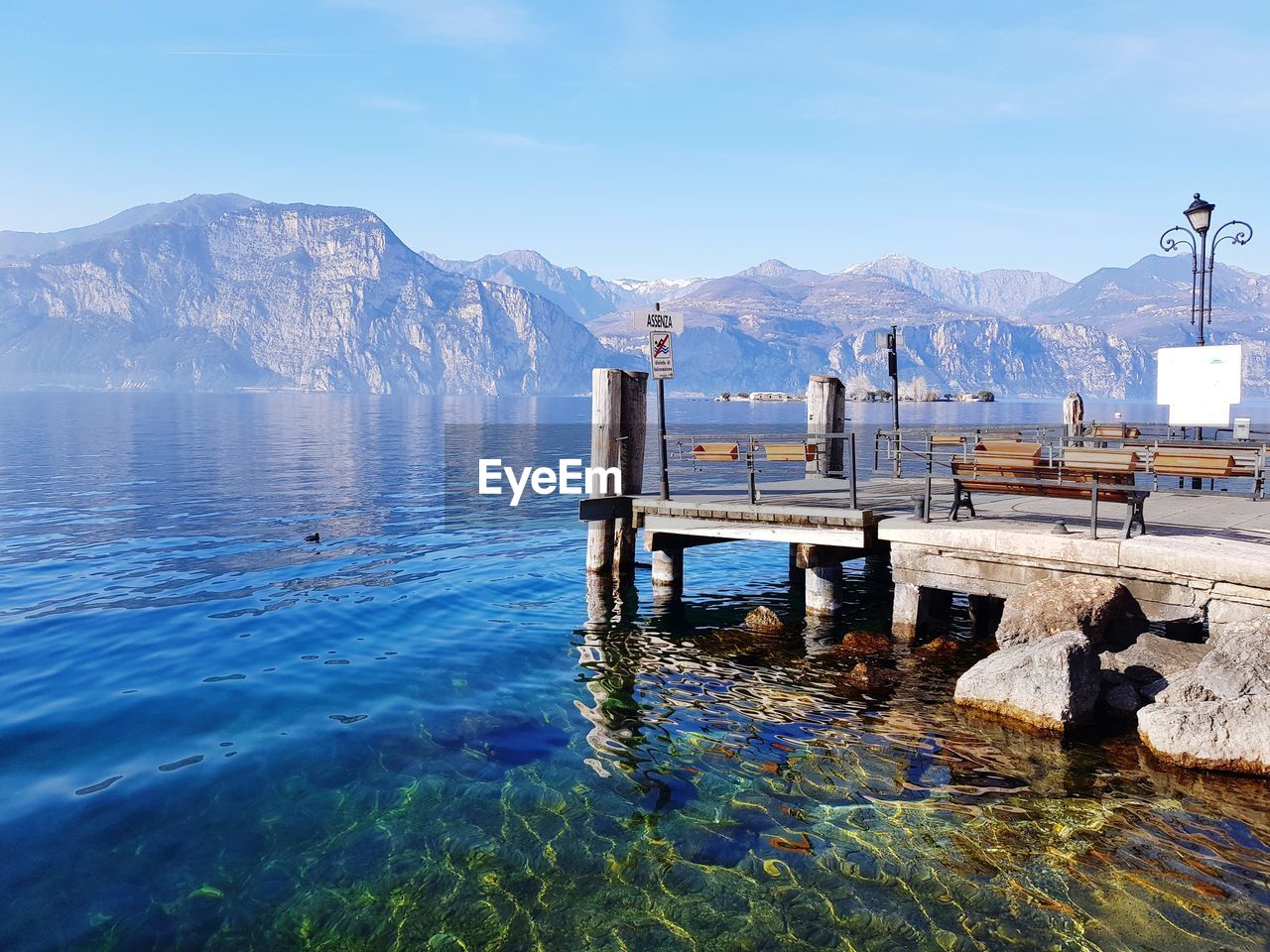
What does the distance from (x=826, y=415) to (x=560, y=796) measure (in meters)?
12.8

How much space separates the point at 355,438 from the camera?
269 ft

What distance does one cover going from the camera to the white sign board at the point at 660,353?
15320 mm

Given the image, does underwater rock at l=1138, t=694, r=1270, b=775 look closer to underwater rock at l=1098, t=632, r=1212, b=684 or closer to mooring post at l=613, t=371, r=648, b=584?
underwater rock at l=1098, t=632, r=1212, b=684

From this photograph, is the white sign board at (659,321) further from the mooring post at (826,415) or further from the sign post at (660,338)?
the mooring post at (826,415)

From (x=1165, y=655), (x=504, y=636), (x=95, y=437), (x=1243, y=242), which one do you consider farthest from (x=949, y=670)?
(x=95, y=437)

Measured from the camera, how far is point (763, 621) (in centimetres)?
1494

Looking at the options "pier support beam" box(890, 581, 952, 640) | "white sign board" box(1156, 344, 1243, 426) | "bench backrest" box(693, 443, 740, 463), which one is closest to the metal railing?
"bench backrest" box(693, 443, 740, 463)

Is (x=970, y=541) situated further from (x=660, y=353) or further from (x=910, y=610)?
(x=660, y=353)

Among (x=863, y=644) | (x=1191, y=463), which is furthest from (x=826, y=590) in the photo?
(x=1191, y=463)

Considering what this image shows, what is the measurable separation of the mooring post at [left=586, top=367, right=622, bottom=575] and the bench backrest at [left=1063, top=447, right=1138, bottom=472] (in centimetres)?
769

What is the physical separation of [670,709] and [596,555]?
6352mm

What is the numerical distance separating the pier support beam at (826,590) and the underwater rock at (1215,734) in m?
6.35

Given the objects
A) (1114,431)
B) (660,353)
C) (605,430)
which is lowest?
(1114,431)

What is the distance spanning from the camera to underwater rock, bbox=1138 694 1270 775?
844 cm
